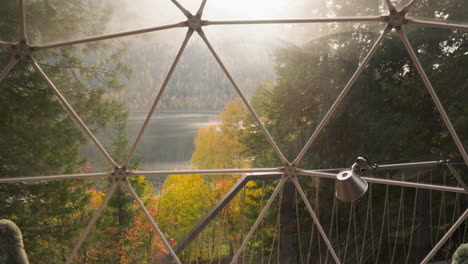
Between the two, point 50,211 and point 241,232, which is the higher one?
point 50,211

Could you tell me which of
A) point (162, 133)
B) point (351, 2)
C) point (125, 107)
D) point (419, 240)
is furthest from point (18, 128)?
point (419, 240)

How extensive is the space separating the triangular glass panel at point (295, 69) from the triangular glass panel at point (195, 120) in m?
0.13

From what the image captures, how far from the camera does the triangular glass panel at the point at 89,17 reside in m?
1.74

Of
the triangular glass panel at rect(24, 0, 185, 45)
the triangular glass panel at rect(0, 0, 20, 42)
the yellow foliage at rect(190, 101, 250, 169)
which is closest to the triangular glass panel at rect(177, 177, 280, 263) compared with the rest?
the yellow foliage at rect(190, 101, 250, 169)

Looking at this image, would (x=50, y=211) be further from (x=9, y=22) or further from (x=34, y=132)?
(x=9, y=22)

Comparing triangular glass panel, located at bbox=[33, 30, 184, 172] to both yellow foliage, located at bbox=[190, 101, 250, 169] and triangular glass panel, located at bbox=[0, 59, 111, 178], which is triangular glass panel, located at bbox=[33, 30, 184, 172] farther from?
yellow foliage, located at bbox=[190, 101, 250, 169]

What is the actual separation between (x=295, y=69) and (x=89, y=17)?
1.27 metres

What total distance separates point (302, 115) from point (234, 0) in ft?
2.85

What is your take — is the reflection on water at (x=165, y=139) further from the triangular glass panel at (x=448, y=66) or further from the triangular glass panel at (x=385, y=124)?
the triangular glass panel at (x=448, y=66)

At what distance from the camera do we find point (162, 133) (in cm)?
196

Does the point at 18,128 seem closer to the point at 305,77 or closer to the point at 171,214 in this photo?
the point at 171,214


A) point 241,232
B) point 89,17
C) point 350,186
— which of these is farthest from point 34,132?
point 350,186

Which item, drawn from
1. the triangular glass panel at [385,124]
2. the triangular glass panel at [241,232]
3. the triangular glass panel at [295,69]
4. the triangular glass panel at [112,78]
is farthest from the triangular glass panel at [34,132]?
the triangular glass panel at [385,124]

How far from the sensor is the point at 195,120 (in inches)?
80.7
